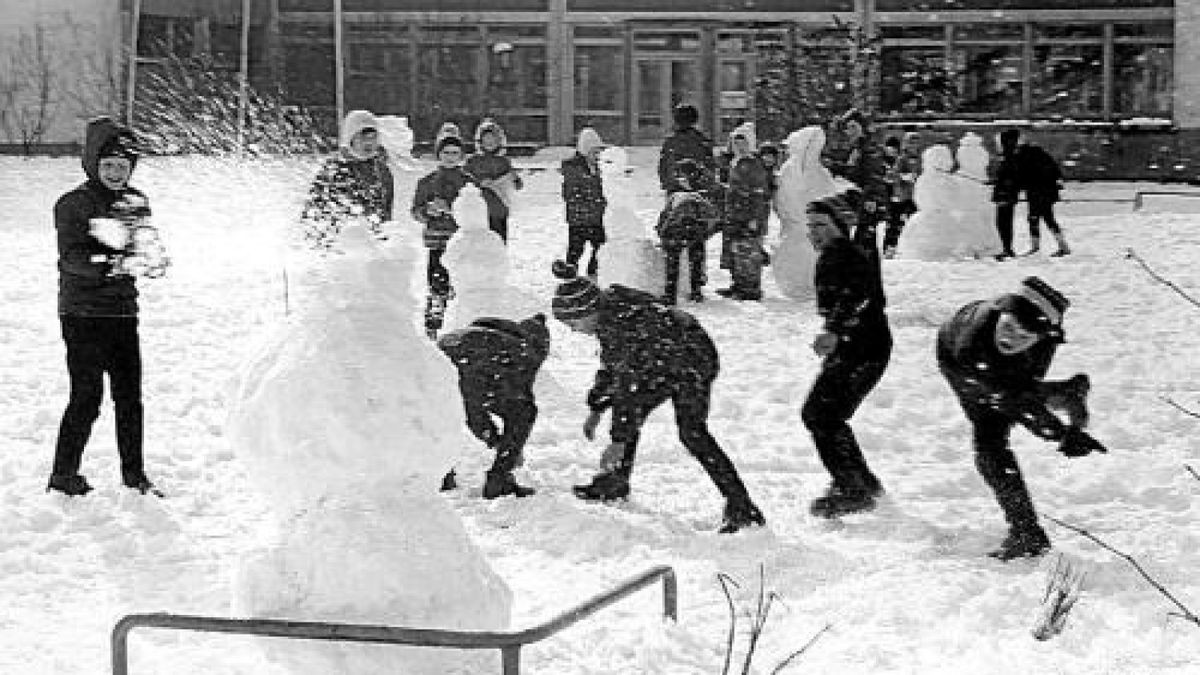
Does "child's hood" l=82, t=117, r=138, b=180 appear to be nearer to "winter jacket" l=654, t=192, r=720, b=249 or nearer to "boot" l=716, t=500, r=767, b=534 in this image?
"boot" l=716, t=500, r=767, b=534

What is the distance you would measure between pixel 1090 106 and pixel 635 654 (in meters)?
33.6

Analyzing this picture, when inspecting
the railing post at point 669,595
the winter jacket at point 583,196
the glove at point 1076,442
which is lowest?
the railing post at point 669,595

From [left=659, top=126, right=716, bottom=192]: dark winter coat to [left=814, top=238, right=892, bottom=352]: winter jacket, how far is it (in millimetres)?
8356

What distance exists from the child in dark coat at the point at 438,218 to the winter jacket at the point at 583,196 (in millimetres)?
2910

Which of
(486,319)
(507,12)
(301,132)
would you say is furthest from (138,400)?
(507,12)

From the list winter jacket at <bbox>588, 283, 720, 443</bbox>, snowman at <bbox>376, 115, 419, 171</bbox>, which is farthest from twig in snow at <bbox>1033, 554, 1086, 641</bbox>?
snowman at <bbox>376, 115, 419, 171</bbox>

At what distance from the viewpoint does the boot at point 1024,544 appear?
7.71 meters

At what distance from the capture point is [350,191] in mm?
12016

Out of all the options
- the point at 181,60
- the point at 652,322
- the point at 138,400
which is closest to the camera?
the point at 652,322

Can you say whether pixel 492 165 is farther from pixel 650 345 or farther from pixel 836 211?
pixel 650 345

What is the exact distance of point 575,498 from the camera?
9016 millimetres

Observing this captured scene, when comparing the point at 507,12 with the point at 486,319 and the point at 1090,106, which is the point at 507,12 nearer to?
the point at 1090,106

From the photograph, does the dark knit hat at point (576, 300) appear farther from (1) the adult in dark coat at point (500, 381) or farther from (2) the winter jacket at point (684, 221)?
(2) the winter jacket at point (684, 221)

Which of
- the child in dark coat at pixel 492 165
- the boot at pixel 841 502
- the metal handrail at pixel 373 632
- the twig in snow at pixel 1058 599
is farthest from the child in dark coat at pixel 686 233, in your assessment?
the metal handrail at pixel 373 632
